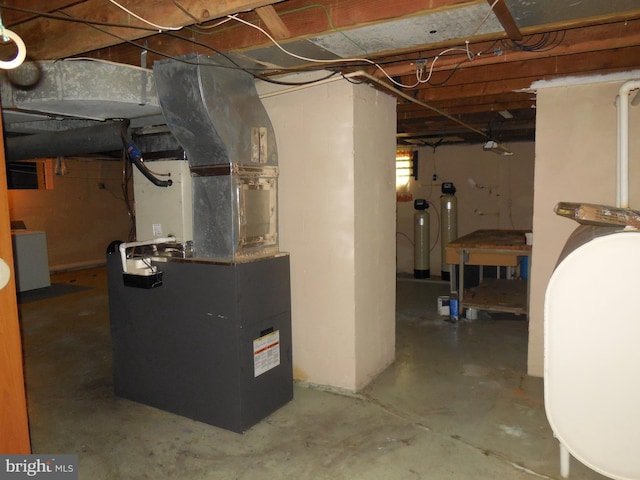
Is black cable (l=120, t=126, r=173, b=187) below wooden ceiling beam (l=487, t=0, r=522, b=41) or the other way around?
below

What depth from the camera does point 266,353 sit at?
2795mm

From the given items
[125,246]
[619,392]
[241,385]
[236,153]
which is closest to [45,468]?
[241,385]

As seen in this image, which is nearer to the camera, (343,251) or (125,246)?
(125,246)

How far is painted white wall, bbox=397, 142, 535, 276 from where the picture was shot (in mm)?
7188

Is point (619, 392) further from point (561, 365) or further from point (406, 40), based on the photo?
point (406, 40)

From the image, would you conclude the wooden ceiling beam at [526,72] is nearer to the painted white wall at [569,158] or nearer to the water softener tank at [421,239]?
the painted white wall at [569,158]

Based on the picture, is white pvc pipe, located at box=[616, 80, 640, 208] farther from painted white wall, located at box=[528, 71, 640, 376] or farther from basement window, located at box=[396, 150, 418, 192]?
basement window, located at box=[396, 150, 418, 192]

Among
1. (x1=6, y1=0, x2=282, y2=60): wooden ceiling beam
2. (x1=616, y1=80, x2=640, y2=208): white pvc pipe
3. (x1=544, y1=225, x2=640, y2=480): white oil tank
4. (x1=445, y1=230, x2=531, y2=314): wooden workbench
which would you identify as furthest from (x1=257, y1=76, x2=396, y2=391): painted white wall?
(x1=445, y1=230, x2=531, y2=314): wooden workbench

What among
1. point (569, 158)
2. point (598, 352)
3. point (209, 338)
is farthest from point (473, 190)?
point (209, 338)

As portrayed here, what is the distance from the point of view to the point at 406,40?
2.32 m

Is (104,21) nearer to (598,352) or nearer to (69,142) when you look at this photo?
(69,142)

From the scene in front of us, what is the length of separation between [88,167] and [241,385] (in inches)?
300

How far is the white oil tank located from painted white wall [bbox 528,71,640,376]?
4.14ft

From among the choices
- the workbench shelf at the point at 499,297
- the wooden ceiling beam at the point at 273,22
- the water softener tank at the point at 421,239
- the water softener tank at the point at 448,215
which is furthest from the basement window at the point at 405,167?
the wooden ceiling beam at the point at 273,22
